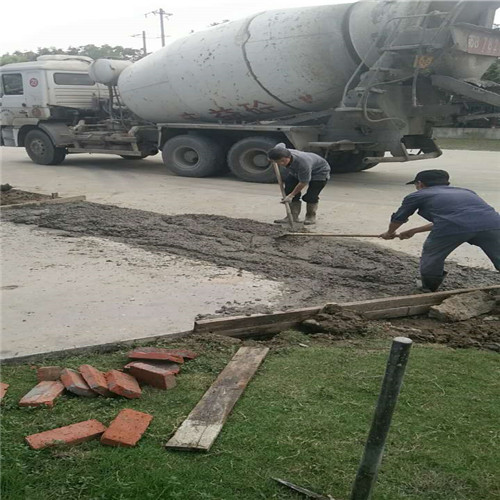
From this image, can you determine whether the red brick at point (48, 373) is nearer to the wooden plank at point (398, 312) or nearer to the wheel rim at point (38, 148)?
the wooden plank at point (398, 312)

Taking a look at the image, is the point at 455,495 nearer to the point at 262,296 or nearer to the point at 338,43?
the point at 262,296

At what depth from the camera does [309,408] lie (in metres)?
3.20

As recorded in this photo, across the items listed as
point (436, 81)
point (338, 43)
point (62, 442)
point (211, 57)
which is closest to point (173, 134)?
point (211, 57)

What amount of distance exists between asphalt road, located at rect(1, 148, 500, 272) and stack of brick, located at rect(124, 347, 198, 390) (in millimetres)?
3825

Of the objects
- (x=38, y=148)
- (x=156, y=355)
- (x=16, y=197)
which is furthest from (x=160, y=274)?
(x=38, y=148)

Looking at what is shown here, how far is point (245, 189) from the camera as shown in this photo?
11.4m

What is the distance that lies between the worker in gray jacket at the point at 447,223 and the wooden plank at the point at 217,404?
2089 mm

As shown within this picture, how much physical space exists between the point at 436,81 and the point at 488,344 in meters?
7.45

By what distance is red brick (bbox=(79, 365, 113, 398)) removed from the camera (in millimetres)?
3283

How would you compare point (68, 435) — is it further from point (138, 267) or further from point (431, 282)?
point (431, 282)

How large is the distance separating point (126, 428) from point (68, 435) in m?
0.27

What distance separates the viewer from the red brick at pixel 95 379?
3283 mm

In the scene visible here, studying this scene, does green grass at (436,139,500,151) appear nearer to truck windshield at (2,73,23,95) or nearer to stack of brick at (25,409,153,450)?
truck windshield at (2,73,23,95)

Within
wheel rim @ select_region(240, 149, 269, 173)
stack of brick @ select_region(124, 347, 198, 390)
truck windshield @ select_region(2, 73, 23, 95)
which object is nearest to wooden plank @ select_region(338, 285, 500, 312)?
stack of brick @ select_region(124, 347, 198, 390)
